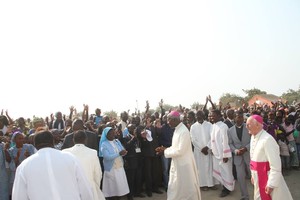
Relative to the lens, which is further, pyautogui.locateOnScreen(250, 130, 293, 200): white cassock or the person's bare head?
the person's bare head

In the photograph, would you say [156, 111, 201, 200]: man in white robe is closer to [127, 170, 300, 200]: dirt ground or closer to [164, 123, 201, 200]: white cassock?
[164, 123, 201, 200]: white cassock

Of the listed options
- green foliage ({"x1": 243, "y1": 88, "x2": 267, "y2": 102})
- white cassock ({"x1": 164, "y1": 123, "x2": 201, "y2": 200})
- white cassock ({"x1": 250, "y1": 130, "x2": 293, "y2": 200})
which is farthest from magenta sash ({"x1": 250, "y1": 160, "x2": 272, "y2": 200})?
green foliage ({"x1": 243, "y1": 88, "x2": 267, "y2": 102})

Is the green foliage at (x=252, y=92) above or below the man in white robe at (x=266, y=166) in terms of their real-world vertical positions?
above

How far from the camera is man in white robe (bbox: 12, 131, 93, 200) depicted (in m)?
3.61

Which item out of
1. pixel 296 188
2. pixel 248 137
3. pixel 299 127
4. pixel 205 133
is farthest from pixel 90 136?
pixel 299 127

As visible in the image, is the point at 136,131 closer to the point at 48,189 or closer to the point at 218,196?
the point at 218,196

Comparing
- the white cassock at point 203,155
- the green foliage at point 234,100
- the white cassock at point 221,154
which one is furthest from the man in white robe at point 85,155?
the green foliage at point 234,100

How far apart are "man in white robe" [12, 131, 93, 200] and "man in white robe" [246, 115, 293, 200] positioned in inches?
119

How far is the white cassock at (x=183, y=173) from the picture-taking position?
671 centimetres

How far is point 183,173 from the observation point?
6.75 meters

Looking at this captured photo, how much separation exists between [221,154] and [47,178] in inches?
217

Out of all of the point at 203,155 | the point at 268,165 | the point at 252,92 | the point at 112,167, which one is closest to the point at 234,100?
the point at 252,92

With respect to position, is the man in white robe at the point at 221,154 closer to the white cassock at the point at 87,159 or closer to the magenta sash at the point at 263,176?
the magenta sash at the point at 263,176

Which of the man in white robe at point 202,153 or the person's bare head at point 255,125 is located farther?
the man in white robe at point 202,153
